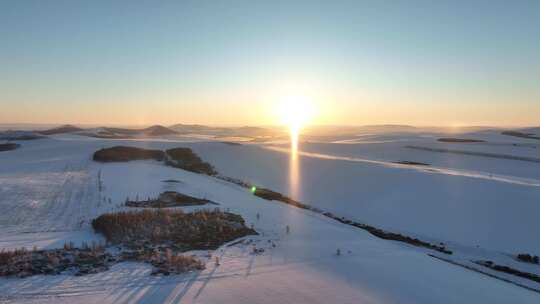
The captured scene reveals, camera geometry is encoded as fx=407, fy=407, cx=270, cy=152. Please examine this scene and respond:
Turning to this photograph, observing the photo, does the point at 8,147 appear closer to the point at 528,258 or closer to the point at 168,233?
the point at 168,233

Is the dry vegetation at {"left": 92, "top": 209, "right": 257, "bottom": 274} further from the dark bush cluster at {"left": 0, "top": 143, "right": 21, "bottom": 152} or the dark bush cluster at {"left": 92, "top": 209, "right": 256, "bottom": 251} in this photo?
the dark bush cluster at {"left": 0, "top": 143, "right": 21, "bottom": 152}

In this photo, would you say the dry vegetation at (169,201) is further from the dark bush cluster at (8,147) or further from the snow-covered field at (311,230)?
the dark bush cluster at (8,147)

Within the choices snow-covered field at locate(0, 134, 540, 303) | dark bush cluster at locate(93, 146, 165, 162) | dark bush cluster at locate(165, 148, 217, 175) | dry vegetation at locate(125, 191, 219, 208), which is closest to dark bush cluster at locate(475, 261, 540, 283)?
snow-covered field at locate(0, 134, 540, 303)

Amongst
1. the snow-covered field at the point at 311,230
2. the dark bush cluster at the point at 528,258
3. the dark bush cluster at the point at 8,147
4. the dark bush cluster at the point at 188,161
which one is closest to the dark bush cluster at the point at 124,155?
the dark bush cluster at the point at 188,161

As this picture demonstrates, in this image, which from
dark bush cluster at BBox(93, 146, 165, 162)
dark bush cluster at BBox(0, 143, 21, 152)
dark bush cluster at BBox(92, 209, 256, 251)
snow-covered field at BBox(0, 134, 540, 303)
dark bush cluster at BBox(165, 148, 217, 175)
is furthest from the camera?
dark bush cluster at BBox(0, 143, 21, 152)

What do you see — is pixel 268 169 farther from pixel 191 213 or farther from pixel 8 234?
pixel 8 234

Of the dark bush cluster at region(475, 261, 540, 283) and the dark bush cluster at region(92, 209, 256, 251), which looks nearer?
the dark bush cluster at region(475, 261, 540, 283)

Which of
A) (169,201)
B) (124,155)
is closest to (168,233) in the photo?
(169,201)
